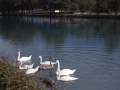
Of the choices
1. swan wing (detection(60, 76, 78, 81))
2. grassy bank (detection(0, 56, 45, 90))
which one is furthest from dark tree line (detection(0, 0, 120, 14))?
grassy bank (detection(0, 56, 45, 90))

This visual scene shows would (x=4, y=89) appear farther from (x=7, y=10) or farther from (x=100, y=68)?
(x=7, y=10)

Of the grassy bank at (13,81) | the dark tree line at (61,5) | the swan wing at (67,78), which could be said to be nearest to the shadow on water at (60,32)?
the swan wing at (67,78)

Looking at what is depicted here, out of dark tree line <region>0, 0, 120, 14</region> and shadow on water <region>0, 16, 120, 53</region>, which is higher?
dark tree line <region>0, 0, 120, 14</region>

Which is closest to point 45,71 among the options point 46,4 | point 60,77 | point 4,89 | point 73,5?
point 60,77

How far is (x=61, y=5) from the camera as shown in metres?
81.9

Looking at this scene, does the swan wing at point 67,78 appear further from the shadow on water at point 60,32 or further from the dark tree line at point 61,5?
the dark tree line at point 61,5

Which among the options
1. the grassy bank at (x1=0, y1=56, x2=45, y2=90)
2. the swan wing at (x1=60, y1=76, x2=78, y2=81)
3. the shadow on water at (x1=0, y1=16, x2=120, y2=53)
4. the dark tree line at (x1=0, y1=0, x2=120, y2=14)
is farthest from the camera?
the dark tree line at (x1=0, y1=0, x2=120, y2=14)

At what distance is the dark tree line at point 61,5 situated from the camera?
75812 millimetres

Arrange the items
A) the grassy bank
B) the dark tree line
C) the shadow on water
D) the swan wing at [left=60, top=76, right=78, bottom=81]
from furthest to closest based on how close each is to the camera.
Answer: the dark tree line
the shadow on water
the swan wing at [left=60, top=76, right=78, bottom=81]
the grassy bank

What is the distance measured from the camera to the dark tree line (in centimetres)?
7581

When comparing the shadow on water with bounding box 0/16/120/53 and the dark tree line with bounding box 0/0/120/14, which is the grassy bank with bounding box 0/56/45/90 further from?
the dark tree line with bounding box 0/0/120/14

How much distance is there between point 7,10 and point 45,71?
271 feet

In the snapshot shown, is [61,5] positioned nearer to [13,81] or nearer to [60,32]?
[60,32]

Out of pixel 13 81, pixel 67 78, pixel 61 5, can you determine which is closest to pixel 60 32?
pixel 67 78
